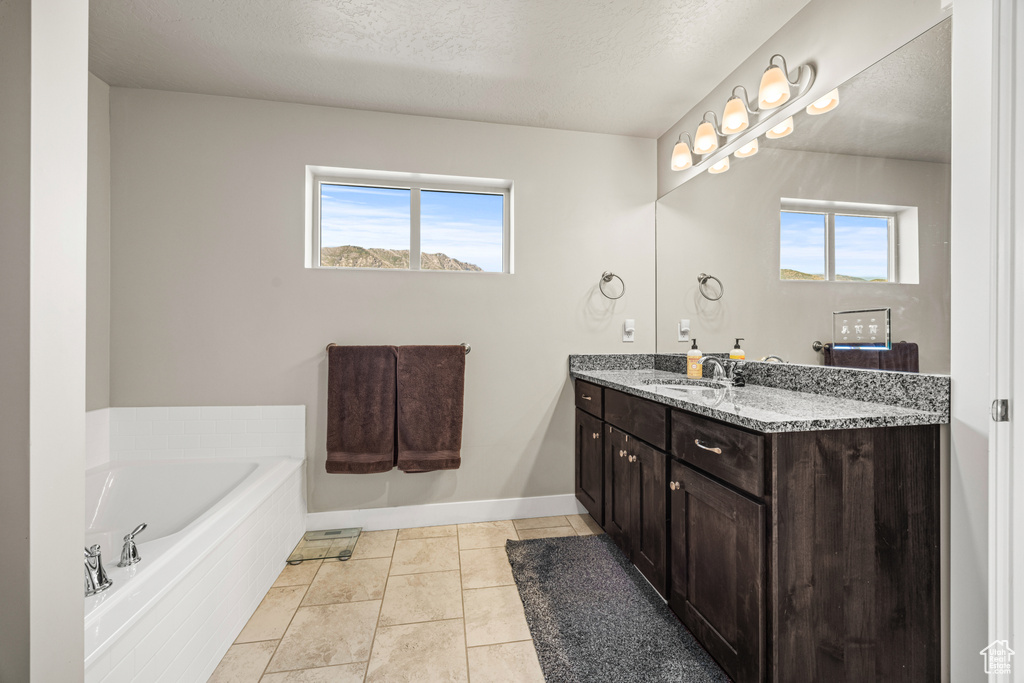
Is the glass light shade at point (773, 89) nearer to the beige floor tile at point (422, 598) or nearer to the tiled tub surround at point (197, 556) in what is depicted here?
the beige floor tile at point (422, 598)

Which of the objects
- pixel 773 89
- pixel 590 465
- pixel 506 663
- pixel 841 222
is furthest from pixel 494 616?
pixel 773 89

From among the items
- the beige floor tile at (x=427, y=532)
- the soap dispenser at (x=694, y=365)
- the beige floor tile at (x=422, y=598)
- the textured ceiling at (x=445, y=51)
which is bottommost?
the beige floor tile at (x=422, y=598)

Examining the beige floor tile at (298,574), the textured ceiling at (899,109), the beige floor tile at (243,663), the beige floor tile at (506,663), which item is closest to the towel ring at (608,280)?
the textured ceiling at (899,109)

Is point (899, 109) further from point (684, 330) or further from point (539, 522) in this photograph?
point (539, 522)

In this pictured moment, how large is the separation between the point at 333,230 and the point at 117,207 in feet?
3.33

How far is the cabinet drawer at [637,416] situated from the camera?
160cm

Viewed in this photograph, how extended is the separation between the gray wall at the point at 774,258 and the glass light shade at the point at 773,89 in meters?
0.18

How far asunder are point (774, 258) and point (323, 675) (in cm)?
226

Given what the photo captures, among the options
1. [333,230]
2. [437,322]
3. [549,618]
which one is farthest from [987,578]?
[333,230]

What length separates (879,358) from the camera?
1385 mm

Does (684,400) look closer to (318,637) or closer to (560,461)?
(560,461)

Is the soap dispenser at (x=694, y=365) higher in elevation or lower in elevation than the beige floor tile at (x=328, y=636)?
higher

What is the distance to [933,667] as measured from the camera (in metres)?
1.17

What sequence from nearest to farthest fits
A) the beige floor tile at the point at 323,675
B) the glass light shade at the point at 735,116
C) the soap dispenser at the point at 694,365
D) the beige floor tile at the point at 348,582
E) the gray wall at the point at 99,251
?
the beige floor tile at the point at 323,675 → the beige floor tile at the point at 348,582 → the glass light shade at the point at 735,116 → the gray wall at the point at 99,251 → the soap dispenser at the point at 694,365
